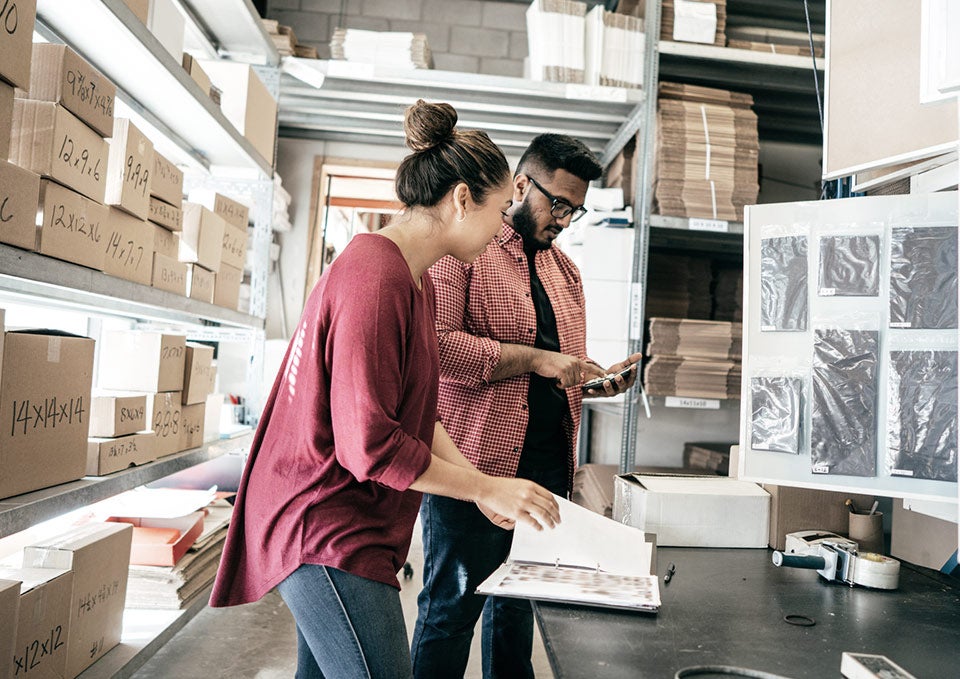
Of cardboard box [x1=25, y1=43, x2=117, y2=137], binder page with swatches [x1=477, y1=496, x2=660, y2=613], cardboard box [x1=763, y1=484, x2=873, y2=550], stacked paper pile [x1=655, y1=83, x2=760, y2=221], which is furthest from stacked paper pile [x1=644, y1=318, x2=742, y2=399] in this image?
cardboard box [x1=25, y1=43, x2=117, y2=137]

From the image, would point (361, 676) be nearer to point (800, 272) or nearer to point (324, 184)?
point (800, 272)

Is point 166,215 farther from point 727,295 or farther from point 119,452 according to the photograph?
point 727,295

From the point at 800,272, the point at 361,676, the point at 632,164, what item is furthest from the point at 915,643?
the point at 632,164

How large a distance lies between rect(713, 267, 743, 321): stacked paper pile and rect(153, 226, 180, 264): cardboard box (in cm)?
216

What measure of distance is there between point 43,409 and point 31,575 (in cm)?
38

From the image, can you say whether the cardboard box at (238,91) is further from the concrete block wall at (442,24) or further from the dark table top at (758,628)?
the dark table top at (758,628)

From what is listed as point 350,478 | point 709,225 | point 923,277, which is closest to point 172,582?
point 350,478

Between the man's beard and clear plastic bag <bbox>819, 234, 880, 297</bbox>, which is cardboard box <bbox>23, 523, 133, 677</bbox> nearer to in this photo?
the man's beard

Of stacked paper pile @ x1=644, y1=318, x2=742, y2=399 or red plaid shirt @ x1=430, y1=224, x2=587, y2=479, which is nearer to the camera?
red plaid shirt @ x1=430, y1=224, x2=587, y2=479

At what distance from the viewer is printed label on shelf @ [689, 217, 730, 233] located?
266cm

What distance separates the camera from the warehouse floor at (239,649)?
213 centimetres

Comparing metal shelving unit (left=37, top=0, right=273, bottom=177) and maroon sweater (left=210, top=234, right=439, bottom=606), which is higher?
metal shelving unit (left=37, top=0, right=273, bottom=177)

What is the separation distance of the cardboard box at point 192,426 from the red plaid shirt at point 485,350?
0.93 metres

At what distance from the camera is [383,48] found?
279 cm
